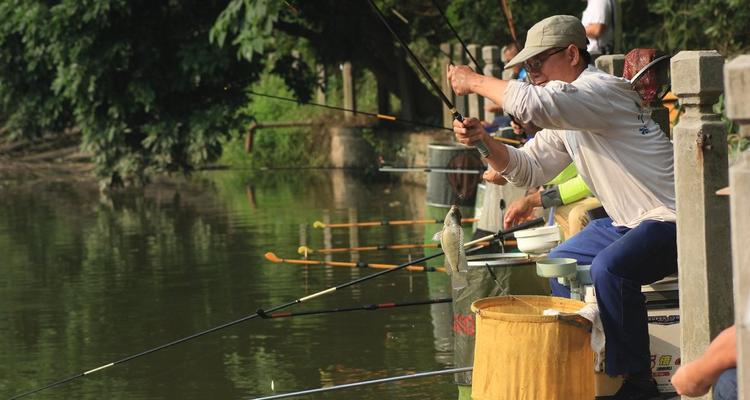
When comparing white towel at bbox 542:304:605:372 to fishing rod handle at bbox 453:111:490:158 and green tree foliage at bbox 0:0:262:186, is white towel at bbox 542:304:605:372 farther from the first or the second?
green tree foliage at bbox 0:0:262:186

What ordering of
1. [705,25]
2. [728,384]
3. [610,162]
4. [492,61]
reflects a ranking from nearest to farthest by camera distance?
[728,384] → [610,162] → [492,61] → [705,25]

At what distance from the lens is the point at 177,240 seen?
17.1m

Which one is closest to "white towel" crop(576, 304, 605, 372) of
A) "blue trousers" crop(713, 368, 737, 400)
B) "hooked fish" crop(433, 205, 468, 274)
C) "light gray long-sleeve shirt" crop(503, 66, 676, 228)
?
"light gray long-sleeve shirt" crop(503, 66, 676, 228)

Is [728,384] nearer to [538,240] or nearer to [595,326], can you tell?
[595,326]

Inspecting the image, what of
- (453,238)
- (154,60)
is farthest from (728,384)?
(154,60)

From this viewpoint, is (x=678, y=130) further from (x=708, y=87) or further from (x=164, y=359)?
(x=164, y=359)

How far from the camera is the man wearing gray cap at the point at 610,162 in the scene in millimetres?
6480

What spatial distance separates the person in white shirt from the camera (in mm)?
11484

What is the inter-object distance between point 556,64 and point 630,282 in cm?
104

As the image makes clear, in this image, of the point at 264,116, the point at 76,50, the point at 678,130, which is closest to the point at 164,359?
the point at 678,130

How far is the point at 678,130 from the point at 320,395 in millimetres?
3449

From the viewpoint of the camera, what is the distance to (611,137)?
6.75m

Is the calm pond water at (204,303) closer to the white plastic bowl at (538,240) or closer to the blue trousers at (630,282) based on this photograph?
the white plastic bowl at (538,240)

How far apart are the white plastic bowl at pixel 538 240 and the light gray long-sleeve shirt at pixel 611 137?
86 centimetres
